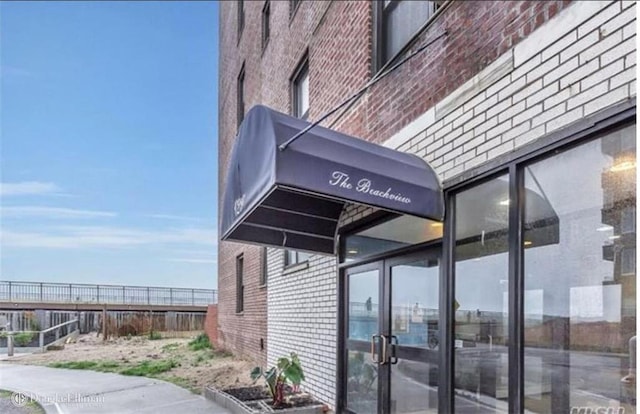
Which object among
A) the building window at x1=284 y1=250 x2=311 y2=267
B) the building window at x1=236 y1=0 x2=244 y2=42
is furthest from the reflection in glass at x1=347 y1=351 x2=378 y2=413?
the building window at x1=236 y1=0 x2=244 y2=42

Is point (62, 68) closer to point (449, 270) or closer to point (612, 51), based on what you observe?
point (449, 270)

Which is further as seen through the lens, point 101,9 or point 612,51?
point 101,9

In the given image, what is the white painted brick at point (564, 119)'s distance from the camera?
2.89 m

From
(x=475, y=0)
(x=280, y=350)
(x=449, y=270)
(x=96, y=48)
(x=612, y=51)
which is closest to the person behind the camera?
(x=612, y=51)

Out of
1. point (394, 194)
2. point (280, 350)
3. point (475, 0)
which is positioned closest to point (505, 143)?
point (394, 194)

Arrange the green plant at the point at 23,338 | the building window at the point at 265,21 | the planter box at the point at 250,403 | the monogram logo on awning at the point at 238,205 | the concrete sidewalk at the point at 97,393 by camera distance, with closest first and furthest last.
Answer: the monogram logo on awning at the point at 238,205
the green plant at the point at 23,338
the planter box at the point at 250,403
the concrete sidewalk at the point at 97,393
the building window at the point at 265,21

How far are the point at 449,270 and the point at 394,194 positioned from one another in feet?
2.51

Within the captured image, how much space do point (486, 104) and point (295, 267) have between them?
5.06m

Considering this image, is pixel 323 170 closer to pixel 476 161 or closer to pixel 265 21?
pixel 476 161

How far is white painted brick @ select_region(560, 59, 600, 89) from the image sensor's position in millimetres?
2790

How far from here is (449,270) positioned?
4105mm

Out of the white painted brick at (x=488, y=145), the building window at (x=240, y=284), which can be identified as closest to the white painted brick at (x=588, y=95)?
the white painted brick at (x=488, y=145)

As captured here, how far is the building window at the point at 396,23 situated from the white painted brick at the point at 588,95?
82.7 inches

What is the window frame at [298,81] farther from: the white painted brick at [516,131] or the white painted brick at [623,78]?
the white painted brick at [623,78]
